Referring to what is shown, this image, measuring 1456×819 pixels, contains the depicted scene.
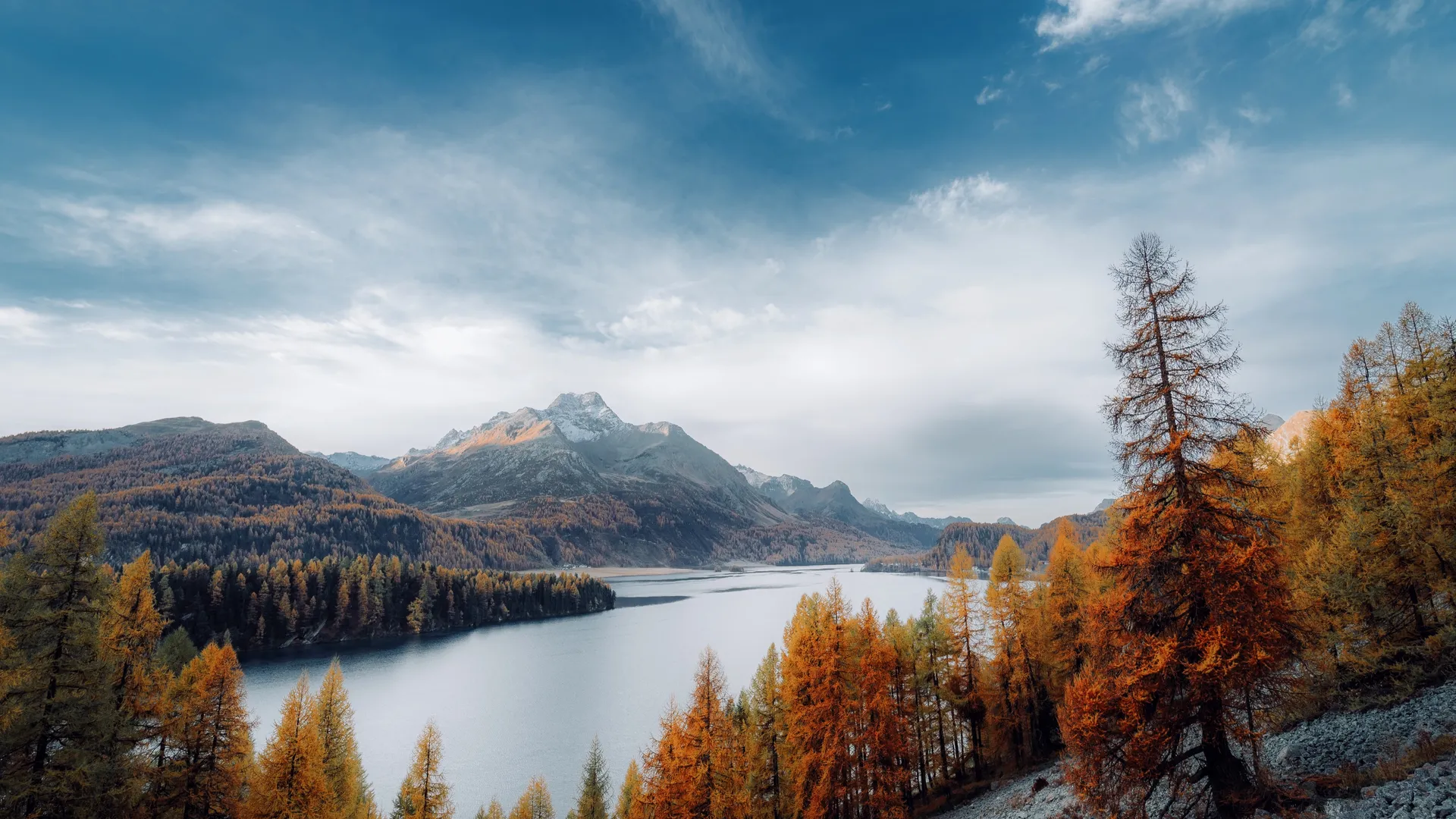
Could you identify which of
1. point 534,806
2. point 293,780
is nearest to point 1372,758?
point 534,806

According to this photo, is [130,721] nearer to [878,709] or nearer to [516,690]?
[878,709]

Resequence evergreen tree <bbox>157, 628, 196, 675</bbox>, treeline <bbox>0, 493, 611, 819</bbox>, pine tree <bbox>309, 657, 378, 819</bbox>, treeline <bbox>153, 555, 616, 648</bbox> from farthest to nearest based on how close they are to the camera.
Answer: treeline <bbox>153, 555, 616, 648</bbox>
evergreen tree <bbox>157, 628, 196, 675</bbox>
pine tree <bbox>309, 657, 378, 819</bbox>
treeline <bbox>0, 493, 611, 819</bbox>

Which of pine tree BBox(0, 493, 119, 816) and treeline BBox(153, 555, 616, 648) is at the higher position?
pine tree BBox(0, 493, 119, 816)

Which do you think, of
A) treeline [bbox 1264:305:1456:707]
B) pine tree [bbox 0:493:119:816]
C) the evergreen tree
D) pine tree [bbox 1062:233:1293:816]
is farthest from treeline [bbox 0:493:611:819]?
treeline [bbox 1264:305:1456:707]

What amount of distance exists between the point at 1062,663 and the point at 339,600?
140150 mm

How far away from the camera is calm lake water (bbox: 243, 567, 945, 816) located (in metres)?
53.8

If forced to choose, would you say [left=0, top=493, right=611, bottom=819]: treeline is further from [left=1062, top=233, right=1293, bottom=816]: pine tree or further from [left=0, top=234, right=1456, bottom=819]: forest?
[left=1062, top=233, right=1293, bottom=816]: pine tree

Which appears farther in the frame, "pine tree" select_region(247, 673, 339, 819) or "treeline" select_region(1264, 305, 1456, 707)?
"pine tree" select_region(247, 673, 339, 819)

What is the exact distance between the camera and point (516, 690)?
84750 mm

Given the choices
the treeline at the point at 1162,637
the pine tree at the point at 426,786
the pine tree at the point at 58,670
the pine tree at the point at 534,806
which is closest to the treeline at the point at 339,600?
the pine tree at the point at 534,806

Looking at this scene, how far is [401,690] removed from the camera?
8525 centimetres

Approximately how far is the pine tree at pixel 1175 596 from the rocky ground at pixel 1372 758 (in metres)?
A: 2.64

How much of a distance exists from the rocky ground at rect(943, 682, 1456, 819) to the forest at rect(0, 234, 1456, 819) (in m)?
1.02

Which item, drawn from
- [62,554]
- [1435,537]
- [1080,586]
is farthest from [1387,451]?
[62,554]
